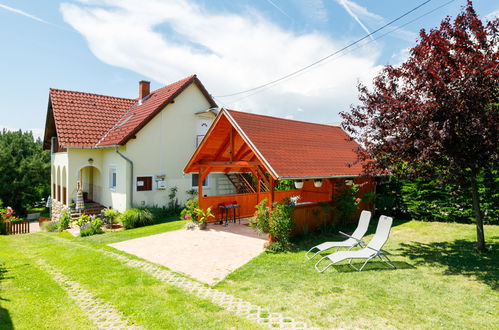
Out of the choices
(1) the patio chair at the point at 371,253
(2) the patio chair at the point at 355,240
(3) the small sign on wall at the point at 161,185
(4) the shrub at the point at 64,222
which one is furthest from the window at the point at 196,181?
(1) the patio chair at the point at 371,253

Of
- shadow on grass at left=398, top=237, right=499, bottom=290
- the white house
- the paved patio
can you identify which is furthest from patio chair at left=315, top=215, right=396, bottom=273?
the white house

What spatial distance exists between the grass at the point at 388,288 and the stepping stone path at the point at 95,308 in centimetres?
224

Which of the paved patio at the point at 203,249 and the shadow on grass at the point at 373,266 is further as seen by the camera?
the paved patio at the point at 203,249

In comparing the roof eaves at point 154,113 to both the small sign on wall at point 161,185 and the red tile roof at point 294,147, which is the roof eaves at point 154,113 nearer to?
the small sign on wall at point 161,185

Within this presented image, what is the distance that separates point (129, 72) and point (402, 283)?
2155 cm

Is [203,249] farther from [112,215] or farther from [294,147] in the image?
[112,215]

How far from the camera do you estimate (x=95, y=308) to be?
574 cm

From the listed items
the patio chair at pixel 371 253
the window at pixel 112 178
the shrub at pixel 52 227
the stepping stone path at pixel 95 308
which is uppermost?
the window at pixel 112 178

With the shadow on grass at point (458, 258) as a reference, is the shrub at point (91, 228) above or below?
above

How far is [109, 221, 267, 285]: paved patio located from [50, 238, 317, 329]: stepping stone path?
34cm

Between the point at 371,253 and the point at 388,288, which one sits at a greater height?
the point at 371,253

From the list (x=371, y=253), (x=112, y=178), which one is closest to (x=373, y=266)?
(x=371, y=253)

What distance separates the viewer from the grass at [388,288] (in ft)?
17.1

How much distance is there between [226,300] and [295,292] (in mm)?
1463
